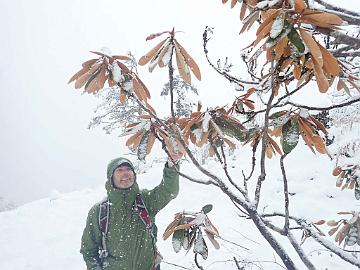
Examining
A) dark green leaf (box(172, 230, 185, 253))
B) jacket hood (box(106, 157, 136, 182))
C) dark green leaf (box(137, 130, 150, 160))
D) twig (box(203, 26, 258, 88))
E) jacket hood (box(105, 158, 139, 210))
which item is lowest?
dark green leaf (box(172, 230, 185, 253))

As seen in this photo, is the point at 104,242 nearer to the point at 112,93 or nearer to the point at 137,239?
the point at 137,239

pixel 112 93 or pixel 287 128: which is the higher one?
pixel 112 93

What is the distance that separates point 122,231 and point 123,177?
0.44m

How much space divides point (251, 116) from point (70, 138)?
193791mm

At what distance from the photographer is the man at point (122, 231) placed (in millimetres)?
2830

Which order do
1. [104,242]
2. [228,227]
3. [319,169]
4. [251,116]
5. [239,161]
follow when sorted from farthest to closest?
[239,161], [319,169], [228,227], [104,242], [251,116]

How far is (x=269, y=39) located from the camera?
74cm

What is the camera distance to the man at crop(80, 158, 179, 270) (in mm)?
2830

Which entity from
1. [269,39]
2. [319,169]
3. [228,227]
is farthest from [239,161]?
[269,39]

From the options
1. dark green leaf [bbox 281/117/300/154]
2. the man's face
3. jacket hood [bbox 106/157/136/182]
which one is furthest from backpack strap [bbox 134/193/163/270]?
dark green leaf [bbox 281/117/300/154]

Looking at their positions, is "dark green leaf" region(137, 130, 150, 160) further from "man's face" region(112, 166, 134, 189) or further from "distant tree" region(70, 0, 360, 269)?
"man's face" region(112, 166, 134, 189)

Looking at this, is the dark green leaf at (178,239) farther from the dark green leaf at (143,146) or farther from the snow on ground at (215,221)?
the snow on ground at (215,221)

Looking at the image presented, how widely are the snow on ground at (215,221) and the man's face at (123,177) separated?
1476mm

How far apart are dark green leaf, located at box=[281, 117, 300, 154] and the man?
1.82 meters
